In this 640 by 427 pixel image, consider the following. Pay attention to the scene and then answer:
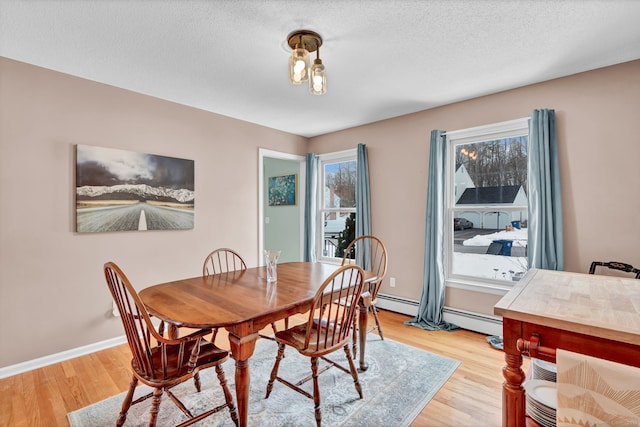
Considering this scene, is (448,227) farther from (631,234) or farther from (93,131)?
(93,131)

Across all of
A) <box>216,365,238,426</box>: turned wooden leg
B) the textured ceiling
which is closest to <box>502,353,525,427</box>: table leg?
<box>216,365,238,426</box>: turned wooden leg

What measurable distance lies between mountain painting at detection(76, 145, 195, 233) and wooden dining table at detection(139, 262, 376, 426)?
4.15 feet

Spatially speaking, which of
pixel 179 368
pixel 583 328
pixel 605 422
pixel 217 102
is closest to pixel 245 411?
pixel 179 368

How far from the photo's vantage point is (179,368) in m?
1.56

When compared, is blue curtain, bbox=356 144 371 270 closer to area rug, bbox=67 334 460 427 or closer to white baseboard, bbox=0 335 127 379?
area rug, bbox=67 334 460 427

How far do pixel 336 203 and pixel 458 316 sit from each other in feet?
7.38

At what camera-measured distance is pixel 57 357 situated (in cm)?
Answer: 260

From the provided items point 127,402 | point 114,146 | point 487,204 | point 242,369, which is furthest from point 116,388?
point 487,204

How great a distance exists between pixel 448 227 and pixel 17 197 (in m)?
4.04

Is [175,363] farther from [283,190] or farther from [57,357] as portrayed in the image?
[283,190]

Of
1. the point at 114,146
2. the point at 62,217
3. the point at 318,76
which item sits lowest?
the point at 62,217

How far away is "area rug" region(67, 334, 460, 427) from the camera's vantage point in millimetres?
1877

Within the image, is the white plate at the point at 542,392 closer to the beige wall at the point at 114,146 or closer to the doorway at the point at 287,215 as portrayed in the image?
the beige wall at the point at 114,146

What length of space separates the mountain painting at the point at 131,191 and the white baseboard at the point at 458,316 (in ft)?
8.51
